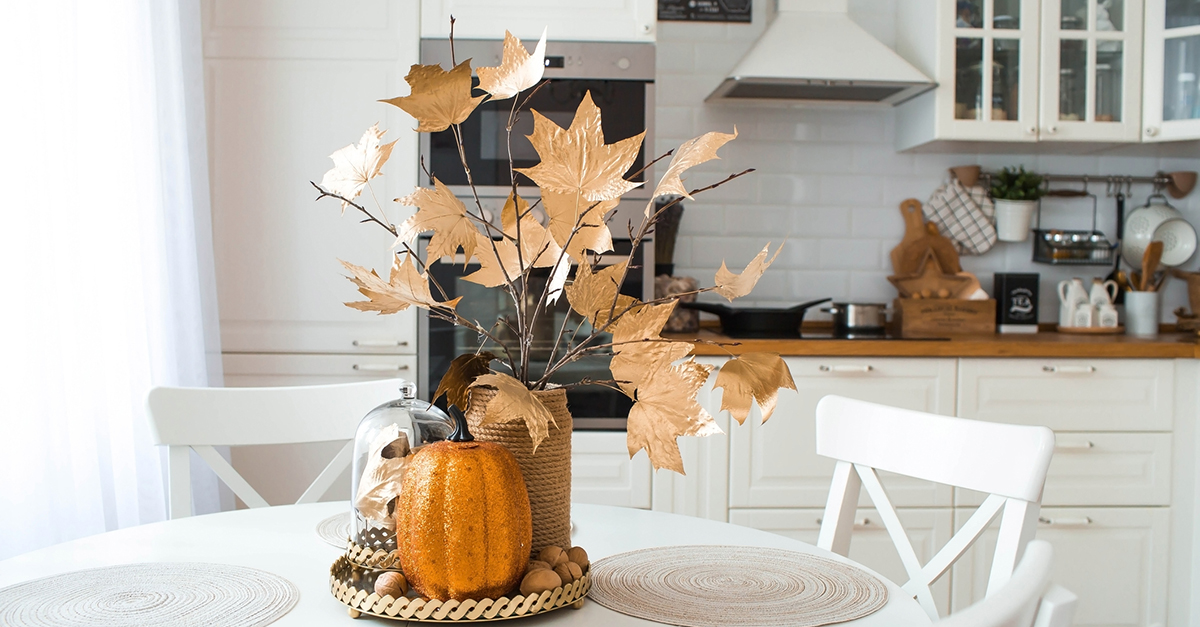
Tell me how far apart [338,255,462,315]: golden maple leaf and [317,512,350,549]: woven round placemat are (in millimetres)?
389

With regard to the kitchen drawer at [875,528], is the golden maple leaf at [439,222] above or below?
above

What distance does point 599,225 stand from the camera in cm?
74

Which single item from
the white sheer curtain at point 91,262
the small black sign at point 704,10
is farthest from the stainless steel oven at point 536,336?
the small black sign at point 704,10

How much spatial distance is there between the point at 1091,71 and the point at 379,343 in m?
2.35

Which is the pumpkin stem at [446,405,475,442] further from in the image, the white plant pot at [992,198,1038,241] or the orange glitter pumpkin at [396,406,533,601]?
the white plant pot at [992,198,1038,241]

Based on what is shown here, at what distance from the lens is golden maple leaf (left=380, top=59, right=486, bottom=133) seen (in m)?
0.66

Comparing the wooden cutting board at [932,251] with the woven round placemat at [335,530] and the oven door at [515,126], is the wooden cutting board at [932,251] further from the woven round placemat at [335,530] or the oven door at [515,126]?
the woven round placemat at [335,530]

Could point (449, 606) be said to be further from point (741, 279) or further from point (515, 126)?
point (515, 126)

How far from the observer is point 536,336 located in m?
2.51

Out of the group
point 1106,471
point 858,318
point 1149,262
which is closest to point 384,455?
point 858,318

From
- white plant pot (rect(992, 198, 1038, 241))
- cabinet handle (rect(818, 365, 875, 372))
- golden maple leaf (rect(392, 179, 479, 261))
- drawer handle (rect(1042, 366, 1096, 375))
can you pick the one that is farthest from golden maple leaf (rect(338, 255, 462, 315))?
white plant pot (rect(992, 198, 1038, 241))

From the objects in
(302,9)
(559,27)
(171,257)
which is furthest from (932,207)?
(171,257)

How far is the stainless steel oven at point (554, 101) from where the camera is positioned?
2.47 m

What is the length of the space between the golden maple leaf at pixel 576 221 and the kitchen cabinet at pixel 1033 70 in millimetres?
2337
